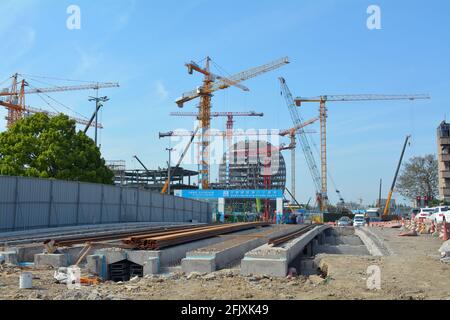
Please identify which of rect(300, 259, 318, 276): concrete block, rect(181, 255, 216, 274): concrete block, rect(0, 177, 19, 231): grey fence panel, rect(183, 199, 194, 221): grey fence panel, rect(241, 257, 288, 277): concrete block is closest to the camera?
rect(241, 257, 288, 277): concrete block

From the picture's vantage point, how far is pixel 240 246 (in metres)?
17.3

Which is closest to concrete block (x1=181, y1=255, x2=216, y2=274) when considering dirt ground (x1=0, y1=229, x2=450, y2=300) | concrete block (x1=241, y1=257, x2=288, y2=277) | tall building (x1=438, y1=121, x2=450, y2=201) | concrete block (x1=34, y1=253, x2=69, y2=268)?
dirt ground (x1=0, y1=229, x2=450, y2=300)

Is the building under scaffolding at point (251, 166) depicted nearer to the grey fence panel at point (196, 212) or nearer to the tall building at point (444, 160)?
the tall building at point (444, 160)

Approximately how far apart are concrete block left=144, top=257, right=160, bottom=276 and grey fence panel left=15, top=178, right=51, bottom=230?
50.3 feet

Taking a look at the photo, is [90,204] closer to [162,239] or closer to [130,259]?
[162,239]

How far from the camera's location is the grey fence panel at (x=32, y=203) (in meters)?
25.8

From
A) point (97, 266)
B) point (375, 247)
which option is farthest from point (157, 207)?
point (97, 266)

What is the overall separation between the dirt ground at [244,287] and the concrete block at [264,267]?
0.35m

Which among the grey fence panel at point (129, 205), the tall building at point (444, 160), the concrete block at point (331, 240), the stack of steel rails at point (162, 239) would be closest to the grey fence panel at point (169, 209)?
the grey fence panel at point (129, 205)

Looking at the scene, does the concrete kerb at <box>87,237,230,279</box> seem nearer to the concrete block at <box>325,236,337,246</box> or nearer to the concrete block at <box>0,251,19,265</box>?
the concrete block at <box>0,251,19,265</box>

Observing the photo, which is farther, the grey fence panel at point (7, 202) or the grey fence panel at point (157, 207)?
the grey fence panel at point (157, 207)

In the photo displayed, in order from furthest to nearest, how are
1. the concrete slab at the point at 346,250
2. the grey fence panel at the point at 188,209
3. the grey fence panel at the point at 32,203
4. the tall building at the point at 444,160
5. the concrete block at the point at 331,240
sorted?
the tall building at the point at 444,160
the grey fence panel at the point at 188,209
the concrete block at the point at 331,240
the concrete slab at the point at 346,250
the grey fence panel at the point at 32,203

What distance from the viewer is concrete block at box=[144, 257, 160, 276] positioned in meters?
13.0
